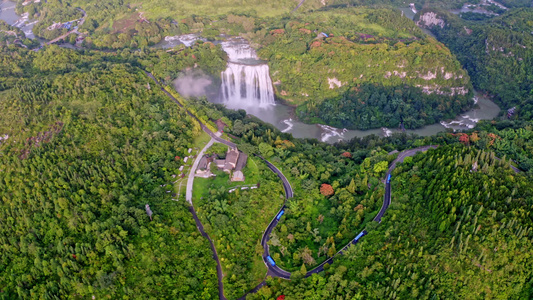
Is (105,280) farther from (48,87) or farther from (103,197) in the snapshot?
(48,87)

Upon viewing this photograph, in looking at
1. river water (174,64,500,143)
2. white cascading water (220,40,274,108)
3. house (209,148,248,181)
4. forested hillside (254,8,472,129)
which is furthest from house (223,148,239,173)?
white cascading water (220,40,274,108)

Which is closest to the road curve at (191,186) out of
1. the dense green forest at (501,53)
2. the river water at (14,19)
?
the dense green forest at (501,53)

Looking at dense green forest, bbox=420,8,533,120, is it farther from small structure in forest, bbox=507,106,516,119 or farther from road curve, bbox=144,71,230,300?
road curve, bbox=144,71,230,300

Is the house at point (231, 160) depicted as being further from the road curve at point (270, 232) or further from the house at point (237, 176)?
the road curve at point (270, 232)

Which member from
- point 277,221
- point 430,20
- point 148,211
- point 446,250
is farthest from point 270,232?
point 430,20

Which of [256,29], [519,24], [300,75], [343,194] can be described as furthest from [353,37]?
[343,194]

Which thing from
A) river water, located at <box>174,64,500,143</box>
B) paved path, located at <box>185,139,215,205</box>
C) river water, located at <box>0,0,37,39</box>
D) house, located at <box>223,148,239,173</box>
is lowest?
river water, located at <box>174,64,500,143</box>

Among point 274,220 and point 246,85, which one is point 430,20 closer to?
point 246,85
